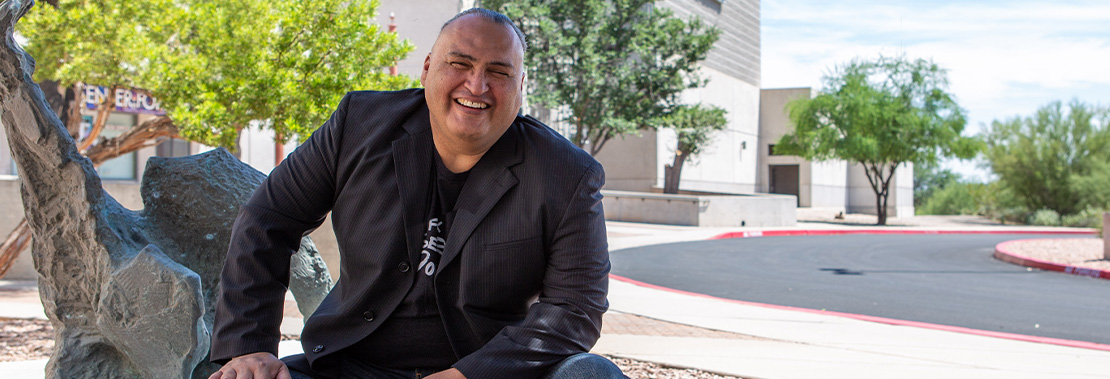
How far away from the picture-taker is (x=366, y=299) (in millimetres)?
2129

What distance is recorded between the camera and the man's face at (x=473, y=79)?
2090mm

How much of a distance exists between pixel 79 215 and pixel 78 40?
621cm

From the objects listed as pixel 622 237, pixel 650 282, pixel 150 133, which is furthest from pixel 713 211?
pixel 150 133

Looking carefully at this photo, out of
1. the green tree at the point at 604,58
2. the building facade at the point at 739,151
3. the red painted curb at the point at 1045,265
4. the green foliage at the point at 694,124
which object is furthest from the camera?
the building facade at the point at 739,151

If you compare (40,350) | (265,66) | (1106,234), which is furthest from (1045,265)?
(40,350)

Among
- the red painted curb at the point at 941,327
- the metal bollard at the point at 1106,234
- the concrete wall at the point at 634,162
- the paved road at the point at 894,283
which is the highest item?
the concrete wall at the point at 634,162

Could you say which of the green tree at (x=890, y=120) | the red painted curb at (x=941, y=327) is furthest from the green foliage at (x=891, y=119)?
the red painted curb at (x=941, y=327)

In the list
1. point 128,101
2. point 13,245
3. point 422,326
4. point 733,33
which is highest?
point 733,33

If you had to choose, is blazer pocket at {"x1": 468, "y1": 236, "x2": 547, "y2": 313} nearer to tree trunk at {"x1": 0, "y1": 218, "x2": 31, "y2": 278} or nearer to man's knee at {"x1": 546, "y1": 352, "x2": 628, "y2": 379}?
man's knee at {"x1": 546, "y1": 352, "x2": 628, "y2": 379}

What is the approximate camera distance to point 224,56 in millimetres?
8688

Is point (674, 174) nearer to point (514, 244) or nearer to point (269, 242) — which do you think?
point (514, 244)

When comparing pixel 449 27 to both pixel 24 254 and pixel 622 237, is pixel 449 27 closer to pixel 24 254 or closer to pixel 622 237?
pixel 24 254

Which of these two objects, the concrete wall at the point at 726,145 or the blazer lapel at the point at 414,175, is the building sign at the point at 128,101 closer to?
the blazer lapel at the point at 414,175

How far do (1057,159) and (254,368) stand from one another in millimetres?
37804
